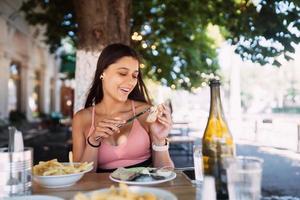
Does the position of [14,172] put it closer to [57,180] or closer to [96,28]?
[57,180]

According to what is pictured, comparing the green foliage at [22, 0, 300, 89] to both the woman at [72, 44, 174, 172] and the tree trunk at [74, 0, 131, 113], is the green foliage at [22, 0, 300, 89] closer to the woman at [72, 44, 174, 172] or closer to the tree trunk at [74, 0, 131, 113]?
the tree trunk at [74, 0, 131, 113]

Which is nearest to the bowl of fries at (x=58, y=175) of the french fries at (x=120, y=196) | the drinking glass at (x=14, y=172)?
the drinking glass at (x=14, y=172)

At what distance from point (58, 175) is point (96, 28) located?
2.37 meters

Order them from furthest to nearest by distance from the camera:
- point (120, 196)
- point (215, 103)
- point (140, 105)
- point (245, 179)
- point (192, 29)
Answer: point (192, 29), point (140, 105), point (215, 103), point (120, 196), point (245, 179)

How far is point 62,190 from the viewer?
157cm

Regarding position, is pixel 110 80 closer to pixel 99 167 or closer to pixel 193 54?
pixel 99 167

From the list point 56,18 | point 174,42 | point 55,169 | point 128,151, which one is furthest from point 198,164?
point 174,42

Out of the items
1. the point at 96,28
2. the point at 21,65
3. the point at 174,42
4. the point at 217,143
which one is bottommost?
the point at 217,143

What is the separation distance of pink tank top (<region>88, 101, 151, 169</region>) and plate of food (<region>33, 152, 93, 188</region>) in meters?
0.66

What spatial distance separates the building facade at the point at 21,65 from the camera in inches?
468

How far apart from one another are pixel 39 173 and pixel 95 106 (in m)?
1.05

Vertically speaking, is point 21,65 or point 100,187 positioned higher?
point 21,65

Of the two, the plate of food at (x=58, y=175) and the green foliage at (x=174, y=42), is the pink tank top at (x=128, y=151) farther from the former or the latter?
the green foliage at (x=174, y=42)

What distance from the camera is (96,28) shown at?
12.1 ft
